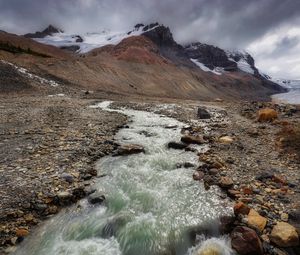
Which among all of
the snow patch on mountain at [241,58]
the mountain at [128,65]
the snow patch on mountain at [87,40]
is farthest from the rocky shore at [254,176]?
the snow patch on mountain at [241,58]

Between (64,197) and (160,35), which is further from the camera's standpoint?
(160,35)

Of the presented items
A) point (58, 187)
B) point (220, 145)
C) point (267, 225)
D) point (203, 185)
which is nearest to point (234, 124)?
point (220, 145)

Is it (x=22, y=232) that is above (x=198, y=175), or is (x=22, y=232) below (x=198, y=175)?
below

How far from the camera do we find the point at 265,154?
10625mm

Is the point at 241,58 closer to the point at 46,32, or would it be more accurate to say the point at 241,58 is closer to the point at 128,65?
the point at 46,32

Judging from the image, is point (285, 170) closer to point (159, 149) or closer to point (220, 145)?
point (220, 145)

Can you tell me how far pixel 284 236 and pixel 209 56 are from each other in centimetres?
13664

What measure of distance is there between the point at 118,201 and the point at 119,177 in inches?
54.9

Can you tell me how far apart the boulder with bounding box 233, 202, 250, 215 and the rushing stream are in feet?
0.74

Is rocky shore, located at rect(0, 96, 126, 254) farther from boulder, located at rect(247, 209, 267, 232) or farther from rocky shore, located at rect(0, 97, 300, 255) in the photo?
boulder, located at rect(247, 209, 267, 232)

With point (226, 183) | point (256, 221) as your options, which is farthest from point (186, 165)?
point (256, 221)

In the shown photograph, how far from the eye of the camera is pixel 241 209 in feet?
22.1

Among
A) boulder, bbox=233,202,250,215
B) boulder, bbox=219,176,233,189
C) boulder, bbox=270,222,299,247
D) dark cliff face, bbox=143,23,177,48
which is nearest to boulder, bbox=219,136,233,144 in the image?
boulder, bbox=219,176,233,189

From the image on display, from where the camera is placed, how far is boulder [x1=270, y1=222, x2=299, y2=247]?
5.67 meters
